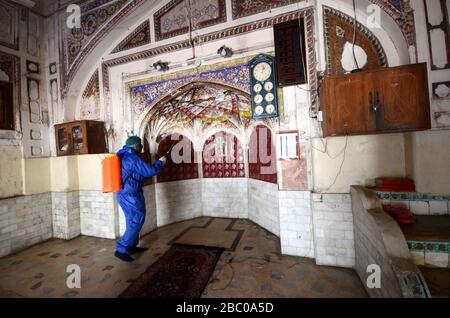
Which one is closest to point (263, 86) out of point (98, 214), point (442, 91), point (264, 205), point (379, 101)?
point (379, 101)

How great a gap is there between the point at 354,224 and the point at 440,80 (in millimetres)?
2404

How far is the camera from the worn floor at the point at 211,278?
298 centimetres

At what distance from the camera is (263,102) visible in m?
3.94

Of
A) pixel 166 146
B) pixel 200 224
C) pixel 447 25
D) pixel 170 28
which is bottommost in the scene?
pixel 200 224

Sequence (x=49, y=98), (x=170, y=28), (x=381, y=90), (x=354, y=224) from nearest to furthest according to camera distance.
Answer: (x=381, y=90), (x=354, y=224), (x=170, y=28), (x=49, y=98)

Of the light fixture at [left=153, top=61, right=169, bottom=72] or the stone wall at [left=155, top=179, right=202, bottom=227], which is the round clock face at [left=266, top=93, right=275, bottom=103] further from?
the stone wall at [left=155, top=179, right=202, bottom=227]

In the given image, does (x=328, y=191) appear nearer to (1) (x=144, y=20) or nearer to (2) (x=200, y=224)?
(2) (x=200, y=224)

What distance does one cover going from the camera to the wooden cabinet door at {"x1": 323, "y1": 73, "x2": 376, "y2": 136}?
281 centimetres

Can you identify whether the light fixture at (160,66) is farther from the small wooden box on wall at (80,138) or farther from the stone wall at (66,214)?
the stone wall at (66,214)

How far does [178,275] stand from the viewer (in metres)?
3.39

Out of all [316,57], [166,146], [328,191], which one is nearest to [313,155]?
[328,191]

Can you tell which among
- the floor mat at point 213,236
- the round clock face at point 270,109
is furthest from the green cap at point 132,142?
the round clock face at point 270,109

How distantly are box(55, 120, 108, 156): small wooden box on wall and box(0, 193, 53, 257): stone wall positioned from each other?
1.36 metres

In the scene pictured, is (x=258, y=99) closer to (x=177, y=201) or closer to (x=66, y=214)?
(x=177, y=201)
